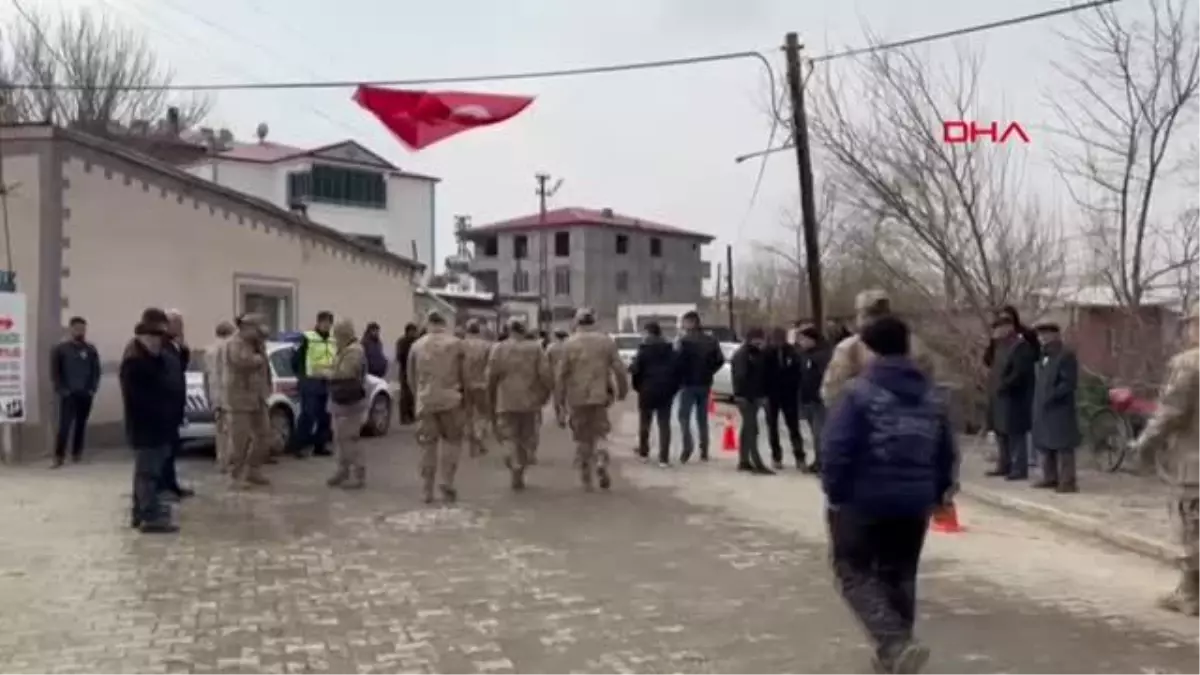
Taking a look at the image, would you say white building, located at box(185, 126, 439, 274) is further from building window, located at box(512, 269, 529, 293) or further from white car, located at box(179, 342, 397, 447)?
white car, located at box(179, 342, 397, 447)

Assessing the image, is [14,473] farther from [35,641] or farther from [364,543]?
[35,641]

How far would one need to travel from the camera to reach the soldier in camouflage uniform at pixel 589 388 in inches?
575

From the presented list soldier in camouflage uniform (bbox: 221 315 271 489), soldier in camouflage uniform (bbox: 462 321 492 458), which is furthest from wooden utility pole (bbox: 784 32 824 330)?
soldier in camouflage uniform (bbox: 221 315 271 489)

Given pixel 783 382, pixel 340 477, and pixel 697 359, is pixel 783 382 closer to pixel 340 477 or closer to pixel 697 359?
pixel 697 359

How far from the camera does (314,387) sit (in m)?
18.8

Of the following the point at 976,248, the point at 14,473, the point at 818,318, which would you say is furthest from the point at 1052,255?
the point at 14,473

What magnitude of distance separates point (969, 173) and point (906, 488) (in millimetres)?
15912

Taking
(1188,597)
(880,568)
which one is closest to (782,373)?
(1188,597)

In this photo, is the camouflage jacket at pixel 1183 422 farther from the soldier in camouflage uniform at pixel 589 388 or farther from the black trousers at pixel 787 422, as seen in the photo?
the black trousers at pixel 787 422

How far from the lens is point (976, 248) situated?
21.9 m

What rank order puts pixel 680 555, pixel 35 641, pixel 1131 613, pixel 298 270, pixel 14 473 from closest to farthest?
pixel 35 641
pixel 1131 613
pixel 680 555
pixel 14 473
pixel 298 270

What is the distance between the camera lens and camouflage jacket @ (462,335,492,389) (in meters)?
14.6

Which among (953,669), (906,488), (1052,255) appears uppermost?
(1052,255)

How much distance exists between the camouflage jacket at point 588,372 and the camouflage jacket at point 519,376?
0.32m
